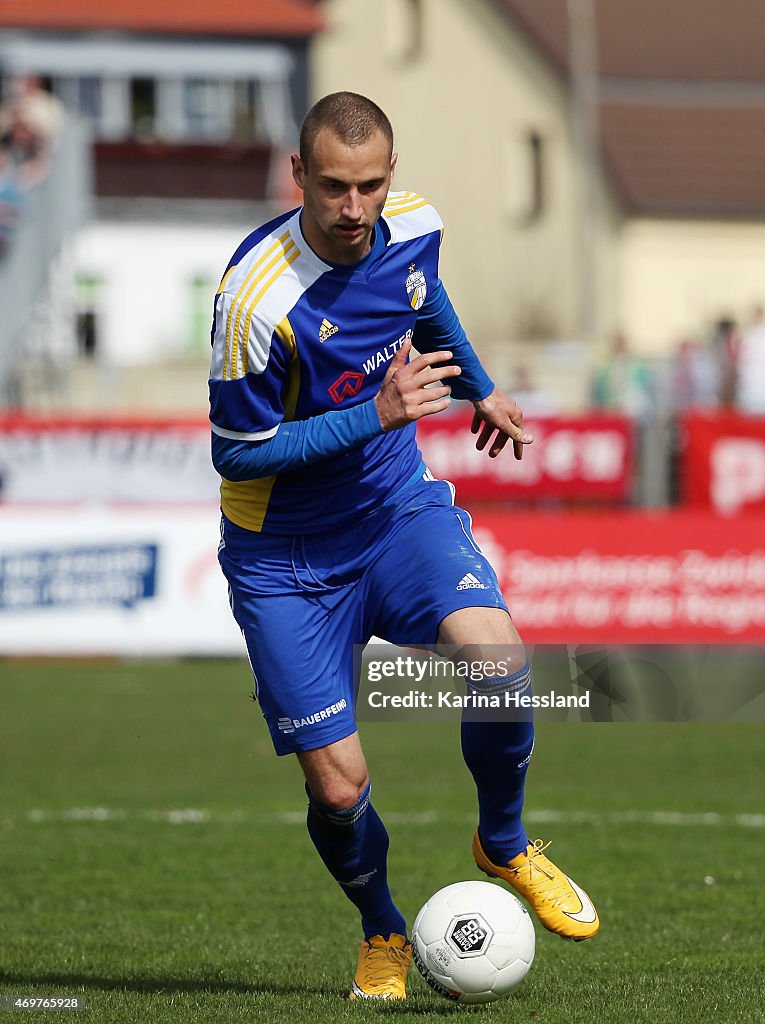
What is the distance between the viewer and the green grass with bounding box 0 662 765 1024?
18.4ft

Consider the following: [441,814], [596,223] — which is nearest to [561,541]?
[441,814]

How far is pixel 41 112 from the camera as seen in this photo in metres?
28.4

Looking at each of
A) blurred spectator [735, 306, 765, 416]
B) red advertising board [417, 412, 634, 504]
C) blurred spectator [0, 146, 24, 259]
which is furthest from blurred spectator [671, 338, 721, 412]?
blurred spectator [0, 146, 24, 259]

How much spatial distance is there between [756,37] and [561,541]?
19445 millimetres

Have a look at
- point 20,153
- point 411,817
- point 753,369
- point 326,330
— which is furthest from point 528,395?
point 326,330

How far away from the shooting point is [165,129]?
4016 cm

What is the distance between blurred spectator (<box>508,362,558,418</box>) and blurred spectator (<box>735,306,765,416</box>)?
1945 millimetres

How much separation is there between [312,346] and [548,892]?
5.94ft

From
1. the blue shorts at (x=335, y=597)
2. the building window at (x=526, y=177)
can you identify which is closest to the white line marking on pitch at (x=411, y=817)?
the blue shorts at (x=335, y=597)

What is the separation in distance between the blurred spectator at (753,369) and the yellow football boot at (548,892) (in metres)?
12.9

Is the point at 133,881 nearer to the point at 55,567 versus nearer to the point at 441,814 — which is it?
the point at 441,814

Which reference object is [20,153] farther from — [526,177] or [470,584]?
[470,584]

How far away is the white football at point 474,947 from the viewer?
5.35 m

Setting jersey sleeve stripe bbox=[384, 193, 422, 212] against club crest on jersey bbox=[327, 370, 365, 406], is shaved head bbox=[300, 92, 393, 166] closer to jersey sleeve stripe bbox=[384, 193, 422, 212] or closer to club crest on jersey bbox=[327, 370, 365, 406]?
jersey sleeve stripe bbox=[384, 193, 422, 212]
